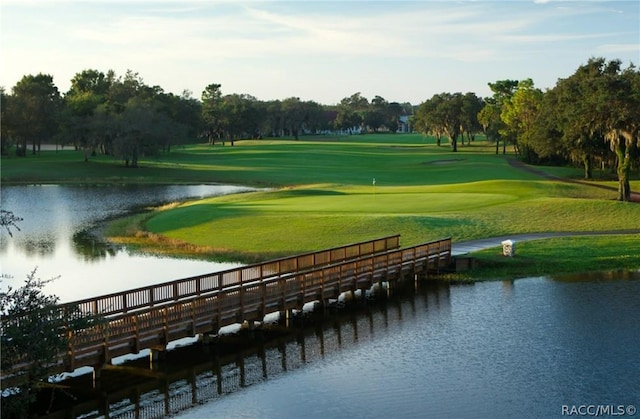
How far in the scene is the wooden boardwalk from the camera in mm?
25295

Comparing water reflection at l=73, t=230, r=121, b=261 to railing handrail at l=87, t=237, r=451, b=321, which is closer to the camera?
railing handrail at l=87, t=237, r=451, b=321

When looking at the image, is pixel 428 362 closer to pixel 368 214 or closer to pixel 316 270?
pixel 316 270

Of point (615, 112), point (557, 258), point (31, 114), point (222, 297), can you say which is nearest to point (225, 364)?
point (222, 297)

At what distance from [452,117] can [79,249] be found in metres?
116

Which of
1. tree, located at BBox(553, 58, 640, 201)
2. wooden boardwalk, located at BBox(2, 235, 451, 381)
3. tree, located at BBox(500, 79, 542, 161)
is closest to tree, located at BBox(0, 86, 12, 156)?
tree, located at BBox(500, 79, 542, 161)

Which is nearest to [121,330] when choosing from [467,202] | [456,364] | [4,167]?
[456,364]

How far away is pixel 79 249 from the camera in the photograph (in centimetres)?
5166

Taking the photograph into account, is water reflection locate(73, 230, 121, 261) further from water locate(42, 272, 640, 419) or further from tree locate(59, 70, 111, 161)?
tree locate(59, 70, 111, 161)

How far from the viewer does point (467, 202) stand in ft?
201

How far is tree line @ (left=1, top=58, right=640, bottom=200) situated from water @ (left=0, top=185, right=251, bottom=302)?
29966 millimetres

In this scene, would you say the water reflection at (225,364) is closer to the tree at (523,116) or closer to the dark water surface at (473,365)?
the dark water surface at (473,365)

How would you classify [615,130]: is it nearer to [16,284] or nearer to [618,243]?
[618,243]

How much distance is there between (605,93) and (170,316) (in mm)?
51964

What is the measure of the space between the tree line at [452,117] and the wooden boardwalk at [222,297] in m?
34.6
